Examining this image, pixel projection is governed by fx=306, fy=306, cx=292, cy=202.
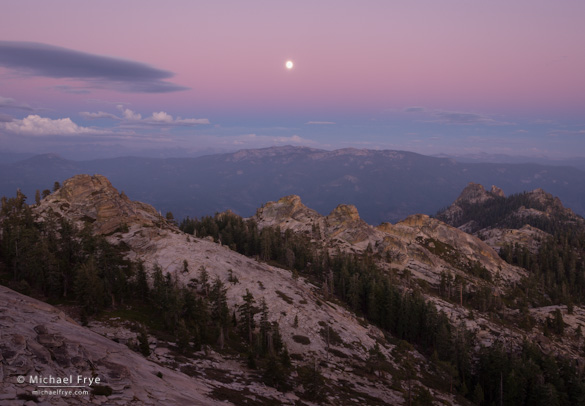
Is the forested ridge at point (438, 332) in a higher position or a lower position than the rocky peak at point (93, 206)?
lower

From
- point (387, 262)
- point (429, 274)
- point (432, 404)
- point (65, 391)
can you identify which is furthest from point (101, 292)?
point (429, 274)

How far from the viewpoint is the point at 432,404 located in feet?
199

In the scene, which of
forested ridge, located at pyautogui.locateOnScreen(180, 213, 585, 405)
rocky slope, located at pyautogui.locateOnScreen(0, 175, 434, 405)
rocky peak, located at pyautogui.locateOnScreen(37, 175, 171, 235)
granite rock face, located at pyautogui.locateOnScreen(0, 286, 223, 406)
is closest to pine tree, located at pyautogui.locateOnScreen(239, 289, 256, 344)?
rocky slope, located at pyautogui.locateOnScreen(0, 175, 434, 405)

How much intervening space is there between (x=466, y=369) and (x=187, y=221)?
510ft

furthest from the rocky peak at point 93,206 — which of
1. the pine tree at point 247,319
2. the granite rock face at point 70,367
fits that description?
the granite rock face at point 70,367

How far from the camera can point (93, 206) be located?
116 meters

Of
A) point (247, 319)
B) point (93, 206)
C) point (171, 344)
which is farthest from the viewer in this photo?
point (93, 206)

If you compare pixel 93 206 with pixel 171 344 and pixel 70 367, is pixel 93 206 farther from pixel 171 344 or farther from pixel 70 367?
pixel 70 367

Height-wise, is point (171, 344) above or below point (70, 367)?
below

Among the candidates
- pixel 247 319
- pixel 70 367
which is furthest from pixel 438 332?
pixel 70 367

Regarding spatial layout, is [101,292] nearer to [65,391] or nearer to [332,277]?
[65,391]

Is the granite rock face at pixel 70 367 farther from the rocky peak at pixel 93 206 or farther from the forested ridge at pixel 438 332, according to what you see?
the rocky peak at pixel 93 206

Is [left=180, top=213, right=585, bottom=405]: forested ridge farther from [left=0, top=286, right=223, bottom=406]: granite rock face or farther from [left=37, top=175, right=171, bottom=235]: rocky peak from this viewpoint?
[left=0, top=286, right=223, bottom=406]: granite rock face

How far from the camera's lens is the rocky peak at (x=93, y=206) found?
107 m
